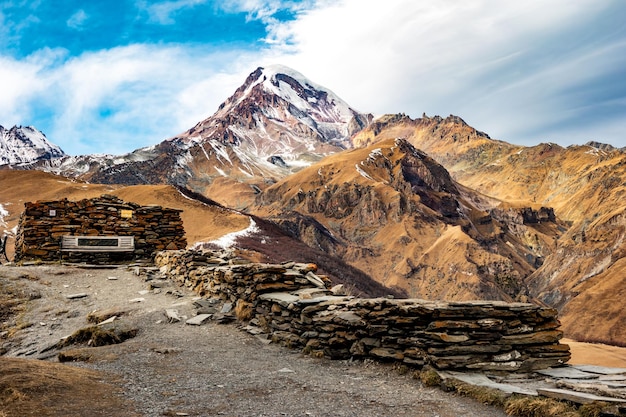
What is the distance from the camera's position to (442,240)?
3219 inches

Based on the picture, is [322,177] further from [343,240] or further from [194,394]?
[194,394]

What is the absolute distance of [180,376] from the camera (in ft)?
22.2

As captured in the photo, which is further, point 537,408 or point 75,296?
point 75,296

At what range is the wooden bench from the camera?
716 inches

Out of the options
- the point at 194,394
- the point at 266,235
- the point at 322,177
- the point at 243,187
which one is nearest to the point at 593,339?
the point at 266,235

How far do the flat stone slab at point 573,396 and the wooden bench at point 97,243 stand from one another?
57.6ft

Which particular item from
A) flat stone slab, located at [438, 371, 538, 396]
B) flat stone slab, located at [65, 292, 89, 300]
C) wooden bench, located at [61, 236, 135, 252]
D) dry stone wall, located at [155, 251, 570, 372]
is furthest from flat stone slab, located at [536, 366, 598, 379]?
wooden bench, located at [61, 236, 135, 252]

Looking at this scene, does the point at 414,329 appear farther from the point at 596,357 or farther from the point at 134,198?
the point at 134,198

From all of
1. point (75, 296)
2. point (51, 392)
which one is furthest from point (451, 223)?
point (51, 392)

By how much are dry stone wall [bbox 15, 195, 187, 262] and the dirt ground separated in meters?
6.51

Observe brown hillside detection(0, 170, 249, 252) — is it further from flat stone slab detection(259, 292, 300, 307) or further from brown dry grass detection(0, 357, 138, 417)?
brown dry grass detection(0, 357, 138, 417)

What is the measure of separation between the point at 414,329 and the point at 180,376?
3.97 metres

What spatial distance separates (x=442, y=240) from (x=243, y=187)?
3250 inches

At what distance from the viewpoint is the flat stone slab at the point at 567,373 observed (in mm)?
6111
